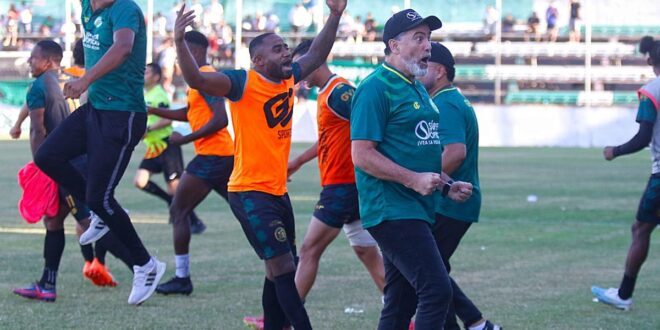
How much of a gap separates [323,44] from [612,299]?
3.30m

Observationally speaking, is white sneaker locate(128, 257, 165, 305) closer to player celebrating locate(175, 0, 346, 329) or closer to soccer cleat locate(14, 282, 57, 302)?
soccer cleat locate(14, 282, 57, 302)

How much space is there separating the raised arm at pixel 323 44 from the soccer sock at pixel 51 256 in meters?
2.92

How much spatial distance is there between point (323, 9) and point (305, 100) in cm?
555

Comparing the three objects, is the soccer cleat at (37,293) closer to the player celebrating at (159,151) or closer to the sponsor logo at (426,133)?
the sponsor logo at (426,133)

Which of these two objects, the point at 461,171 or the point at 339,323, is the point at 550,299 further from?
the point at 461,171

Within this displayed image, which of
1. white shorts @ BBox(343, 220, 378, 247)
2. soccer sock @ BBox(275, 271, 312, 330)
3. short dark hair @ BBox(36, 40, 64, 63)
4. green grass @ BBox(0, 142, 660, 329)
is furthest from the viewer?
short dark hair @ BBox(36, 40, 64, 63)

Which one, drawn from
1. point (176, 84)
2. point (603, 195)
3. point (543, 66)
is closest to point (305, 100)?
point (176, 84)

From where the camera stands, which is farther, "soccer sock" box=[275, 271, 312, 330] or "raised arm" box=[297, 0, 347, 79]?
"raised arm" box=[297, 0, 347, 79]

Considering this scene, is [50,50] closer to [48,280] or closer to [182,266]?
[48,280]

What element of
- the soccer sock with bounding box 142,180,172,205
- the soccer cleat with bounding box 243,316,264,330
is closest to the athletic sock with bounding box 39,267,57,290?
the soccer cleat with bounding box 243,316,264,330

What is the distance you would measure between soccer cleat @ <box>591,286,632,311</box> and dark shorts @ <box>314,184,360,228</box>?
2.58 m

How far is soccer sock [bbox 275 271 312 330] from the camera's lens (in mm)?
7207

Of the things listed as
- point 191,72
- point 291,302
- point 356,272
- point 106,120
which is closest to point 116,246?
point 106,120

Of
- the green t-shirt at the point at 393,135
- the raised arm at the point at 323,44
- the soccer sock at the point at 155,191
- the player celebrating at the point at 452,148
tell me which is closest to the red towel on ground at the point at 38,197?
the raised arm at the point at 323,44
